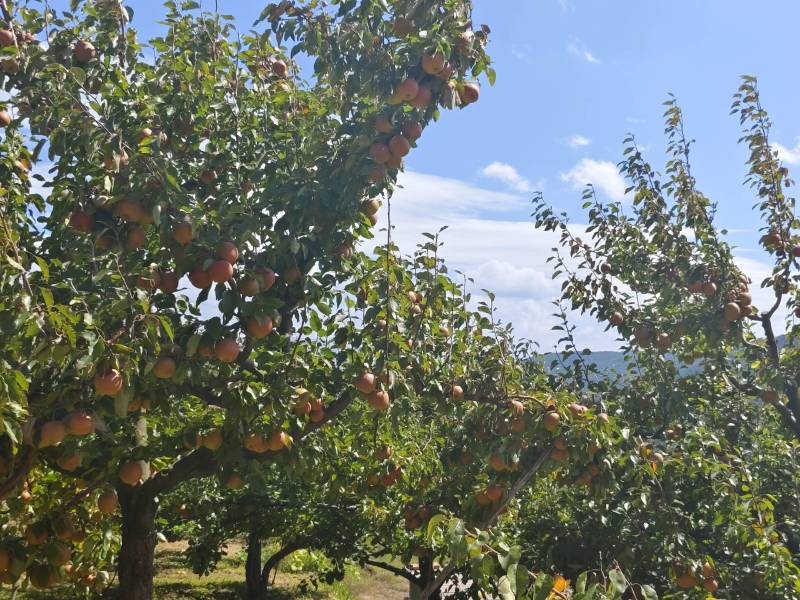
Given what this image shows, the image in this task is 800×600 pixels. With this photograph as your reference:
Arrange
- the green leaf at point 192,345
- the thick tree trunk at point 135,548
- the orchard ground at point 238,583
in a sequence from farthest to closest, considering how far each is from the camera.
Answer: the orchard ground at point 238,583
the thick tree trunk at point 135,548
the green leaf at point 192,345

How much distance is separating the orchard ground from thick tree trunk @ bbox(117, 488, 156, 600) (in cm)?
514

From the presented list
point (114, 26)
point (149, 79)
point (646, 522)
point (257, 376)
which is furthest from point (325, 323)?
point (646, 522)

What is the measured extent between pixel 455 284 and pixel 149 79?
7.75 feet

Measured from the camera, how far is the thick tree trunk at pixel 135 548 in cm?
465

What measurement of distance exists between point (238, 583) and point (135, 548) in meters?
7.58

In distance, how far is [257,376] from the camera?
3629 millimetres

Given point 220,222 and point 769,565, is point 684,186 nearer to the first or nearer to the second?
point 769,565

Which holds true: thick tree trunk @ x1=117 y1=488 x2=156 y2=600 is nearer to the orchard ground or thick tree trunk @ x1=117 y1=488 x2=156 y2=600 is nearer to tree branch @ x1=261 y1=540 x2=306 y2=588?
tree branch @ x1=261 y1=540 x2=306 y2=588

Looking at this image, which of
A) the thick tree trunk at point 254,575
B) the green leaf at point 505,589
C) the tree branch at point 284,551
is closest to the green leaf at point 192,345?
the green leaf at point 505,589

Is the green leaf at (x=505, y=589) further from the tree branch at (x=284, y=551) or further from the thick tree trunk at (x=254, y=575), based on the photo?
the thick tree trunk at (x=254, y=575)

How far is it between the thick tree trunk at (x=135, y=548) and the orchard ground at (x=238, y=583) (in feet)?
16.8

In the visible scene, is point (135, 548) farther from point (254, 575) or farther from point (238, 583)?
point (238, 583)

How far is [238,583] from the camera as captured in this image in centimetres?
1151

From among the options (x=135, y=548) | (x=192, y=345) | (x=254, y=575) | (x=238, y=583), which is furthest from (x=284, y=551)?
(x=192, y=345)
